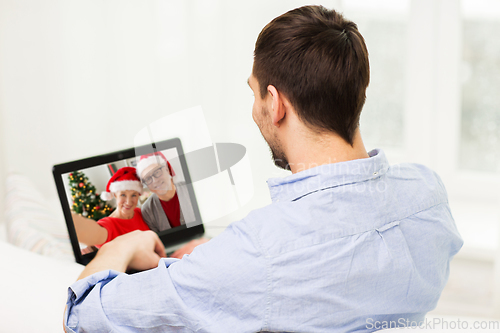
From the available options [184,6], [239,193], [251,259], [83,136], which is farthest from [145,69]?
[251,259]

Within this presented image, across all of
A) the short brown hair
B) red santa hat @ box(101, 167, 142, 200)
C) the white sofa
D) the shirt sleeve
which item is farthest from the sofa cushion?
the short brown hair

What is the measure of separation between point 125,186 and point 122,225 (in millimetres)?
89

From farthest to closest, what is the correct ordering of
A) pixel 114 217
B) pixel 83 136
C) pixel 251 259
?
1. pixel 83 136
2. pixel 114 217
3. pixel 251 259

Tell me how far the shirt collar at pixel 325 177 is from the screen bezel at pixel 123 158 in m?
0.35

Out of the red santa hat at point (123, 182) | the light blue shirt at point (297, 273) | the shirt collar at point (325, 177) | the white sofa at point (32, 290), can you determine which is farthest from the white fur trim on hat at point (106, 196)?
the shirt collar at point (325, 177)

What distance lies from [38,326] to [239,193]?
0.49m

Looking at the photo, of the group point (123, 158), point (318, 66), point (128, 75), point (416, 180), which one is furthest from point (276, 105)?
point (128, 75)

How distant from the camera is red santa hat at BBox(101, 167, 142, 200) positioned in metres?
0.91

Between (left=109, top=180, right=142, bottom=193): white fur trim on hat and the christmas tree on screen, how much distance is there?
0.12 ft

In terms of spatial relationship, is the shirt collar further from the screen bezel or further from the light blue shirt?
the screen bezel

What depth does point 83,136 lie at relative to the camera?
76.0 inches

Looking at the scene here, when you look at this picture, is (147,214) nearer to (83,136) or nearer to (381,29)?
(83,136)

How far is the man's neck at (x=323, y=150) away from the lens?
0.70 meters

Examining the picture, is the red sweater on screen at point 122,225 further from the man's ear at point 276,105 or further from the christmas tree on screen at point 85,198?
the man's ear at point 276,105
